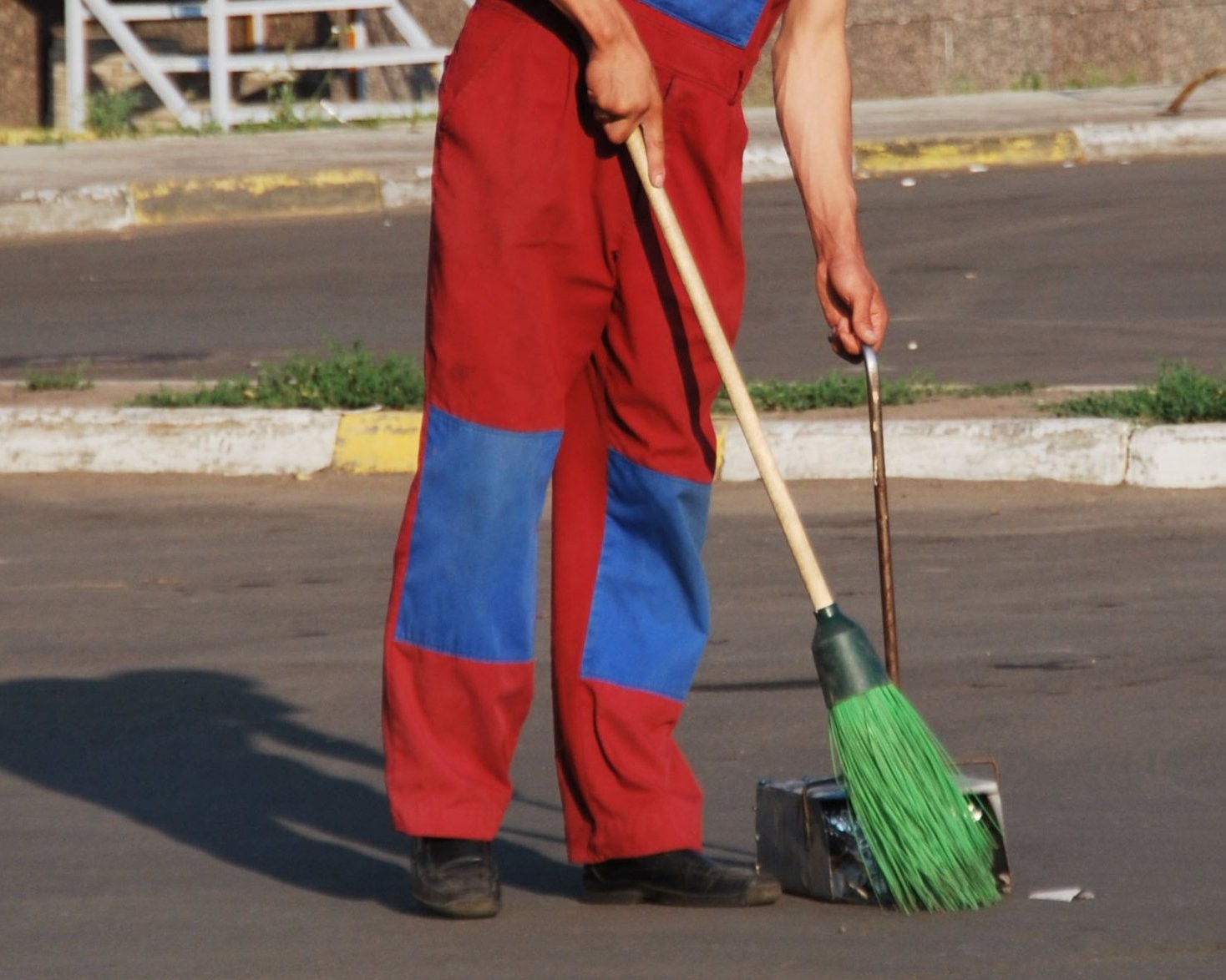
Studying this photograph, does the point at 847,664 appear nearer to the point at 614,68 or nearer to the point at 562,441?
the point at 562,441

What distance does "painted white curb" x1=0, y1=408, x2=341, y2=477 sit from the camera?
7.07 meters

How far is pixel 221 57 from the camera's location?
15.8 metres

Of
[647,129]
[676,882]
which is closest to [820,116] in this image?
[647,129]

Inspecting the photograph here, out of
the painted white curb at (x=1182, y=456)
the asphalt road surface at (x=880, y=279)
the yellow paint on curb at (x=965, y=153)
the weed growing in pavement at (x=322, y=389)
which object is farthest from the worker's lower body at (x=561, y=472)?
the yellow paint on curb at (x=965, y=153)

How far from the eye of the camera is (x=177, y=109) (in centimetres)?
1608

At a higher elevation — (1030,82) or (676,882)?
(1030,82)

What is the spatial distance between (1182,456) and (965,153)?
721 centimetres

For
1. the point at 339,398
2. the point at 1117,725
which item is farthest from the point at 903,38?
the point at 1117,725

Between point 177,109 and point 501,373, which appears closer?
point 501,373

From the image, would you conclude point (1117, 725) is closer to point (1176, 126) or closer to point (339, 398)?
point (339, 398)

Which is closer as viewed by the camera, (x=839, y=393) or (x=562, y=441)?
(x=562, y=441)

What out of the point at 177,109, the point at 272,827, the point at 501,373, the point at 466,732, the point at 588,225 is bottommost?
the point at 272,827

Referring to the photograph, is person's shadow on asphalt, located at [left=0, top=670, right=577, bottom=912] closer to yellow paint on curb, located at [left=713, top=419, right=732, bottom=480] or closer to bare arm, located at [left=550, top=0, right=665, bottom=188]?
bare arm, located at [left=550, top=0, right=665, bottom=188]

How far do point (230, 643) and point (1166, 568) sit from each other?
210cm
